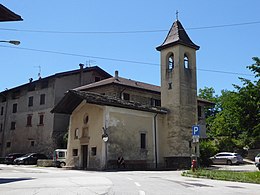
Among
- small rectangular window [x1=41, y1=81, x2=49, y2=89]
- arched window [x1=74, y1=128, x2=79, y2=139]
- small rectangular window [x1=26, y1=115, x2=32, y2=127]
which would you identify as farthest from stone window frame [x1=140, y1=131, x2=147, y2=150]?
small rectangular window [x1=26, y1=115, x2=32, y2=127]

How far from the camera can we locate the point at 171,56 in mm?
35688

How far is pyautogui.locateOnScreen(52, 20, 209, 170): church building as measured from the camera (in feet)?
96.3

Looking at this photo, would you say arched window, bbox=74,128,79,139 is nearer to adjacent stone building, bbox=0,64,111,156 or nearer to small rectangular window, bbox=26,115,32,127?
adjacent stone building, bbox=0,64,111,156

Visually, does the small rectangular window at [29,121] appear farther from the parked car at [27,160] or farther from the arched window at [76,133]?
the arched window at [76,133]

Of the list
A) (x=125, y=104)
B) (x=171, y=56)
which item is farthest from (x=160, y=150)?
(x=171, y=56)

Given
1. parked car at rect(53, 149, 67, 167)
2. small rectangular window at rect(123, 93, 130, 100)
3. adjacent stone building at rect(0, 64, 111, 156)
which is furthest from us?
adjacent stone building at rect(0, 64, 111, 156)

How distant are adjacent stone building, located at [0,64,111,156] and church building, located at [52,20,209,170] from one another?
10.7m

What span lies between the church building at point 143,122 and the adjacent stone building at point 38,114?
10686mm

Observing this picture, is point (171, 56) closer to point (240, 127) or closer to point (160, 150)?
point (160, 150)

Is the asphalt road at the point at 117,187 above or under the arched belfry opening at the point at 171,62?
under

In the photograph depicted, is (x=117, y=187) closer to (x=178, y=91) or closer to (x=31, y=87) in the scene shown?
(x=178, y=91)

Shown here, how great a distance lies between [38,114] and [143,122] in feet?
66.4

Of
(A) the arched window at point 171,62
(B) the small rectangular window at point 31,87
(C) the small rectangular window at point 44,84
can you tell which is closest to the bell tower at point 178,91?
(A) the arched window at point 171,62

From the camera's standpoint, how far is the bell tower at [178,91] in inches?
1312
